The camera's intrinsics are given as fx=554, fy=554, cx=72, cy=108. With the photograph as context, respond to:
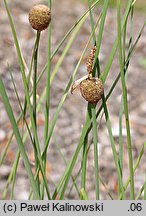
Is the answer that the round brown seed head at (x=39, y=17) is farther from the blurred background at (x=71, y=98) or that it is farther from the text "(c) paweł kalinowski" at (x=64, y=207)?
the blurred background at (x=71, y=98)

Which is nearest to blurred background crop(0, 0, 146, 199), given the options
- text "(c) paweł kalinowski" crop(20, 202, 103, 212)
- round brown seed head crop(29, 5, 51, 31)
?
text "(c) paweł kalinowski" crop(20, 202, 103, 212)

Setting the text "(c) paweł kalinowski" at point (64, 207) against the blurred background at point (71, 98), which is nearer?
the text "(c) paweł kalinowski" at point (64, 207)

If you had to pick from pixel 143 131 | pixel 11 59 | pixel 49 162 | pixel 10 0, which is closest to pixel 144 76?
pixel 143 131

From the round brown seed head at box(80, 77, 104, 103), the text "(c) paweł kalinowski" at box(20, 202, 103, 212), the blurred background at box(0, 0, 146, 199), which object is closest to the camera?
the round brown seed head at box(80, 77, 104, 103)

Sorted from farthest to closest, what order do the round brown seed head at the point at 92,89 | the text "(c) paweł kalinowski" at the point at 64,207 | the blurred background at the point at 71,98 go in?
the blurred background at the point at 71,98, the text "(c) paweł kalinowski" at the point at 64,207, the round brown seed head at the point at 92,89

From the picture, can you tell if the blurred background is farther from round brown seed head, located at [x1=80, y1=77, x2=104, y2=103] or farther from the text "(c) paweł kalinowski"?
round brown seed head, located at [x1=80, y1=77, x2=104, y2=103]

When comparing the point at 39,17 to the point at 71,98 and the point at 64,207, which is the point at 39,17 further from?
the point at 71,98

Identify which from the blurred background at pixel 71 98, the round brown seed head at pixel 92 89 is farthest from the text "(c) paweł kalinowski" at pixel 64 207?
the blurred background at pixel 71 98


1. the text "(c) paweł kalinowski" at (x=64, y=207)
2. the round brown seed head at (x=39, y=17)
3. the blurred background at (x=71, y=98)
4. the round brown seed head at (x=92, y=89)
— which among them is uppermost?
the blurred background at (x=71, y=98)
